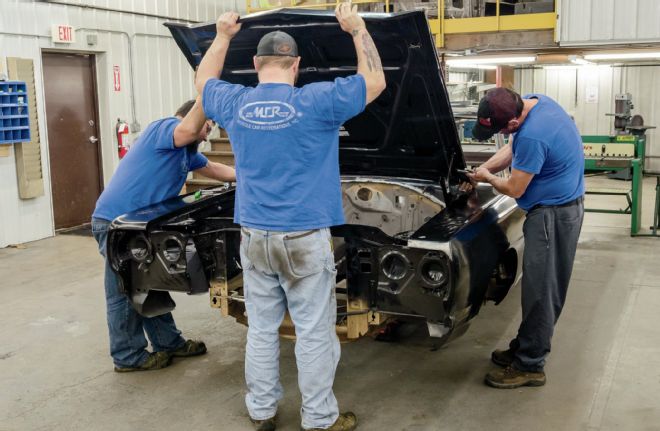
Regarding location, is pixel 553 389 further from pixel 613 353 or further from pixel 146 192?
pixel 146 192

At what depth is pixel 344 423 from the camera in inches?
126

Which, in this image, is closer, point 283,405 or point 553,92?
point 283,405

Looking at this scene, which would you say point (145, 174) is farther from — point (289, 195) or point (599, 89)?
point (599, 89)

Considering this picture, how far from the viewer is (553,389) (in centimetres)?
366

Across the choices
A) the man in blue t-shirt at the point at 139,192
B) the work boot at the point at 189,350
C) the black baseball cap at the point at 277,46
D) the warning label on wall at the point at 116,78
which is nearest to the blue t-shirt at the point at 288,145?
the black baseball cap at the point at 277,46

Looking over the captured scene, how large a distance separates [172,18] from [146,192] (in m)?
6.50

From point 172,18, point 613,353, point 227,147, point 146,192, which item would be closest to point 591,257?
point 613,353

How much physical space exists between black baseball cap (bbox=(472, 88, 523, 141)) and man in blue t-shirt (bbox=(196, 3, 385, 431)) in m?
0.84

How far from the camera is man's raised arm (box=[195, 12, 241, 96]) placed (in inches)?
126

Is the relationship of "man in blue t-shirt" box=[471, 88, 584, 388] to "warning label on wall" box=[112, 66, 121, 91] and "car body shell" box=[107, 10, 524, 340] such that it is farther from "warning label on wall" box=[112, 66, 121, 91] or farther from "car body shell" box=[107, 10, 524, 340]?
"warning label on wall" box=[112, 66, 121, 91]

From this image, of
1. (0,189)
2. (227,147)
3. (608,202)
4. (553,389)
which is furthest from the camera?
(227,147)

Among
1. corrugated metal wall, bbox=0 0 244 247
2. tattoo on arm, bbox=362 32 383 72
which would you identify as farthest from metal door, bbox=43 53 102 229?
tattoo on arm, bbox=362 32 383 72

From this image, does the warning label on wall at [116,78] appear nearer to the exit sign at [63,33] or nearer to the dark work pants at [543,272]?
the exit sign at [63,33]

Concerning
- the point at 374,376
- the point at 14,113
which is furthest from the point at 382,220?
the point at 14,113
